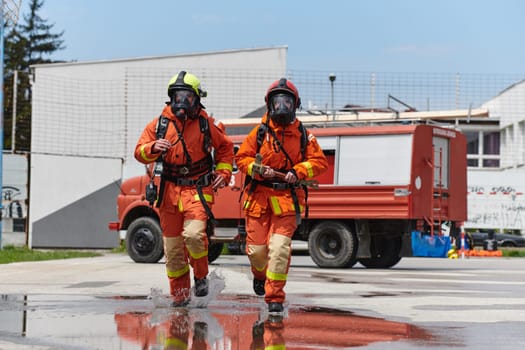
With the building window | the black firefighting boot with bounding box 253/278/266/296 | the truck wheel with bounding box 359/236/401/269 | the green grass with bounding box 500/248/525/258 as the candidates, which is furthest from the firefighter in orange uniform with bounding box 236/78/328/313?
the building window

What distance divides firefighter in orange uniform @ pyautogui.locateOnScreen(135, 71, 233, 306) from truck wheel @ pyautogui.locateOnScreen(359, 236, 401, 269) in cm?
963

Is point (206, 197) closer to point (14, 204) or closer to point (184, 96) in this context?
point (184, 96)

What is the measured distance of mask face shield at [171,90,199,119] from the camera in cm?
858

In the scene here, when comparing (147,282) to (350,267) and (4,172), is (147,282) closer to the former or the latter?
(350,267)

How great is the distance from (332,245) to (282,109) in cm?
922

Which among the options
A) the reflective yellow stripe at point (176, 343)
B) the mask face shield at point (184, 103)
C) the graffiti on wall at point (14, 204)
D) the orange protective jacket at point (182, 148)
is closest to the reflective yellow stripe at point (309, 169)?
the orange protective jacket at point (182, 148)

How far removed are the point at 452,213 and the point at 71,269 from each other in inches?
275

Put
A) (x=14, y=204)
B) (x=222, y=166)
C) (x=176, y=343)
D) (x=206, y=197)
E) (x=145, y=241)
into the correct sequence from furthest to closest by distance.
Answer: (x=14, y=204), (x=145, y=241), (x=222, y=166), (x=206, y=197), (x=176, y=343)

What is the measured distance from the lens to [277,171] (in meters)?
8.47

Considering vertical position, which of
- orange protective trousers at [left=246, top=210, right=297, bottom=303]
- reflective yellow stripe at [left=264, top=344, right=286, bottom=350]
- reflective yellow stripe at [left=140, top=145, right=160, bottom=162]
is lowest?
reflective yellow stripe at [left=264, top=344, right=286, bottom=350]

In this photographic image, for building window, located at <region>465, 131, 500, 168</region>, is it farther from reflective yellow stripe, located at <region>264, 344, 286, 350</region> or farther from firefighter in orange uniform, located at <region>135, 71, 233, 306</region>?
reflective yellow stripe, located at <region>264, 344, 286, 350</region>

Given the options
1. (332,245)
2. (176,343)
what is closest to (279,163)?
(176,343)

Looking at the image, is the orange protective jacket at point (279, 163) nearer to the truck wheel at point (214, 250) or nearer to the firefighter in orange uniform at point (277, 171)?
the firefighter in orange uniform at point (277, 171)

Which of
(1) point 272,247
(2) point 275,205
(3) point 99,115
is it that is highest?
(3) point 99,115
